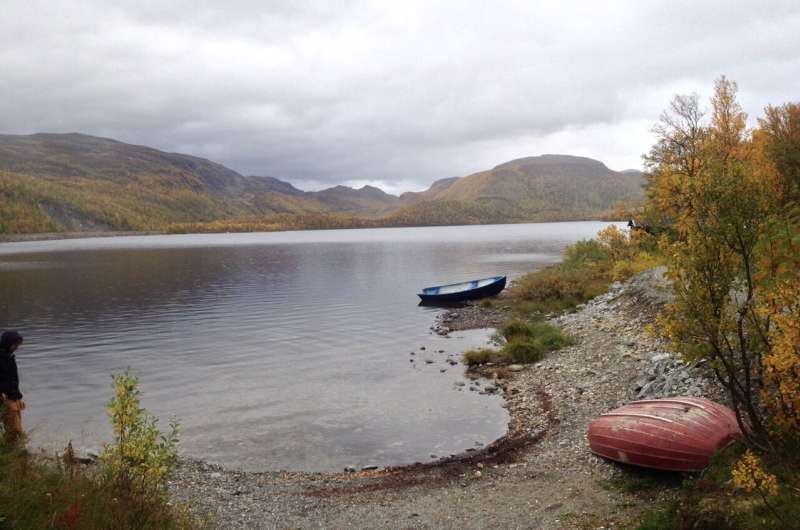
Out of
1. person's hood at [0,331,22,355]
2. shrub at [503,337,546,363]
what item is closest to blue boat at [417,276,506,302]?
shrub at [503,337,546,363]

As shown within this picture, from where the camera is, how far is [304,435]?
18.5m

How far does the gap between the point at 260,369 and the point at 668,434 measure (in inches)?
829

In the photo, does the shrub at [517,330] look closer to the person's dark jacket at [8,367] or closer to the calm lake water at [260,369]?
the calm lake water at [260,369]

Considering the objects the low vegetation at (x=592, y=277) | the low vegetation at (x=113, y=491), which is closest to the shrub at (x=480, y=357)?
the low vegetation at (x=592, y=277)

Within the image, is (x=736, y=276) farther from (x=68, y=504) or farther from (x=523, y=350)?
(x=523, y=350)

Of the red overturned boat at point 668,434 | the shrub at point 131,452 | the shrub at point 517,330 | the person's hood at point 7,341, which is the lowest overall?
the shrub at point 517,330

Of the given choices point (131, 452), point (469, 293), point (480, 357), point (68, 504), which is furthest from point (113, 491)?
point (469, 293)

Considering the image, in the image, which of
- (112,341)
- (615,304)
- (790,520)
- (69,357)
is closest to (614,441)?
(790,520)

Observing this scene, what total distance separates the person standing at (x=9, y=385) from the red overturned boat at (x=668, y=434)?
504 inches

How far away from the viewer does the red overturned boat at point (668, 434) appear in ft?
34.3

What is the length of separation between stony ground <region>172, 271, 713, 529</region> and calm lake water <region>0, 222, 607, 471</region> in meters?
1.44

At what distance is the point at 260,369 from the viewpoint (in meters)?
27.7

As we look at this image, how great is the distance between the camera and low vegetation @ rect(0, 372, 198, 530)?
7676mm

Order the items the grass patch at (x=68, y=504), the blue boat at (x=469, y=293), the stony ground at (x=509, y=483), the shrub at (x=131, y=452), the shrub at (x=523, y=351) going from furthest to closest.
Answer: the blue boat at (x=469, y=293), the shrub at (x=523, y=351), the stony ground at (x=509, y=483), the shrub at (x=131, y=452), the grass patch at (x=68, y=504)
